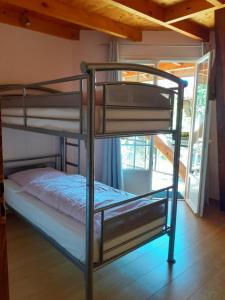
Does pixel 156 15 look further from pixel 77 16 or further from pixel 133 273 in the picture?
A: pixel 133 273

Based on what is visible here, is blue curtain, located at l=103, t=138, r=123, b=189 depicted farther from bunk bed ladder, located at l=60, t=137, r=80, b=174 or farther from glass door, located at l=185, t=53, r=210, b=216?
glass door, located at l=185, t=53, r=210, b=216

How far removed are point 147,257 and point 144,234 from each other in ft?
1.71

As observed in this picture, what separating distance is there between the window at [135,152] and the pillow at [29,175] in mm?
1311

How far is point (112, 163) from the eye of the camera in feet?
12.5

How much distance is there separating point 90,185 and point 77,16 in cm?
215

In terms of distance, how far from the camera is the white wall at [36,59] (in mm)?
3025

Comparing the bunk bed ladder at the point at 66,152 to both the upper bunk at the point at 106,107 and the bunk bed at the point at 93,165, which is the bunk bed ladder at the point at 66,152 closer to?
the bunk bed at the point at 93,165

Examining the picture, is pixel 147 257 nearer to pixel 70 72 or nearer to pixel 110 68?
pixel 110 68

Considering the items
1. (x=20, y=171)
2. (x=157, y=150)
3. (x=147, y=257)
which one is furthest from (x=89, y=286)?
(x=157, y=150)

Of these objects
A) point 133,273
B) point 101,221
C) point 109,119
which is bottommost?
point 133,273

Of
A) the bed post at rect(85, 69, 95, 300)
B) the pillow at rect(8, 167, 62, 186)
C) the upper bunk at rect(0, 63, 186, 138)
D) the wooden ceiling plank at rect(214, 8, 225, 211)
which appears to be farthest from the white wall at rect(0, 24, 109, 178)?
the bed post at rect(85, 69, 95, 300)

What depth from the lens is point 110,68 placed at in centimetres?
156

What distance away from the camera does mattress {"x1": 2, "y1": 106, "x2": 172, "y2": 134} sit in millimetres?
1632

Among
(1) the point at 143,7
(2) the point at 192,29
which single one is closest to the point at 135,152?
(2) the point at 192,29
